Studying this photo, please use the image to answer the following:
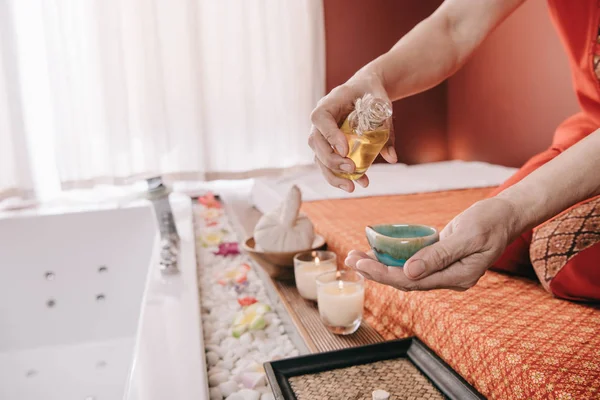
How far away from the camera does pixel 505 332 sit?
877mm

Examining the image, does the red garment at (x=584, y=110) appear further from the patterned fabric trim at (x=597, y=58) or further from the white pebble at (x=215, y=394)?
the white pebble at (x=215, y=394)

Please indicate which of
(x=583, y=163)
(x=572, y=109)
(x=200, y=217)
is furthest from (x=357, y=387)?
(x=572, y=109)

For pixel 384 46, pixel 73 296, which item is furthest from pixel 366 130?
pixel 384 46

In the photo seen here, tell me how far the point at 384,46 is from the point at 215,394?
307cm

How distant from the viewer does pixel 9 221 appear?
188 centimetres

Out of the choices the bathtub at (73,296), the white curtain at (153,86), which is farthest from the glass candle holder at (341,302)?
the white curtain at (153,86)

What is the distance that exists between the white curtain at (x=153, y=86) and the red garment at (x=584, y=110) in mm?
2284

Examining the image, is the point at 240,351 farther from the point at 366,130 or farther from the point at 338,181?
the point at 366,130

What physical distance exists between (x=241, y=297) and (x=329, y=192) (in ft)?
3.44

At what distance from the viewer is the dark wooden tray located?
0.85 metres

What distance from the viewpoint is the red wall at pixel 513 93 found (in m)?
2.75

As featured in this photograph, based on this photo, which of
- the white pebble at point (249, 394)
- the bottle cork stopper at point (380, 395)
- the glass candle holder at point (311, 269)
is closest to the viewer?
the bottle cork stopper at point (380, 395)

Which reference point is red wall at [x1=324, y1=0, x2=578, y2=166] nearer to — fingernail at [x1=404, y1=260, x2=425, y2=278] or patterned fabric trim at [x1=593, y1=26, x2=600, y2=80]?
patterned fabric trim at [x1=593, y1=26, x2=600, y2=80]

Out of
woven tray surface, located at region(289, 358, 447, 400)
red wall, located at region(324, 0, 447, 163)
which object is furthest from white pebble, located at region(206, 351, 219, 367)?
red wall, located at region(324, 0, 447, 163)
